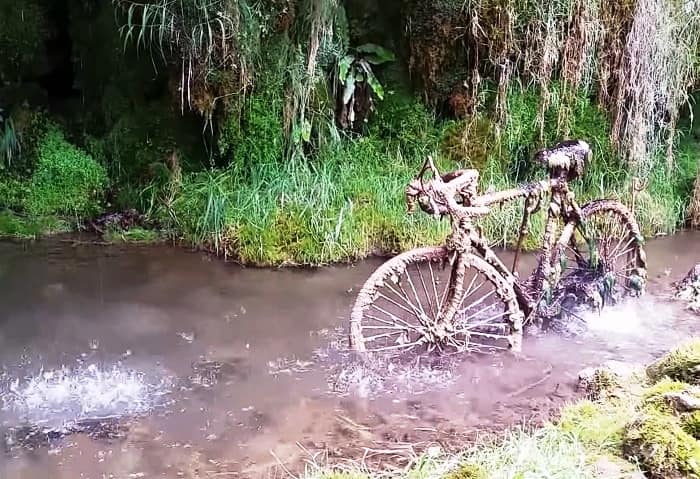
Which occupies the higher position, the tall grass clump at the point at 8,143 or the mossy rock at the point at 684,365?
the tall grass clump at the point at 8,143

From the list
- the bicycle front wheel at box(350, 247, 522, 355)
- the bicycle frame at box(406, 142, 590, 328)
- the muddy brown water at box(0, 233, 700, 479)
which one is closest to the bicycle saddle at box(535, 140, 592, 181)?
the bicycle frame at box(406, 142, 590, 328)

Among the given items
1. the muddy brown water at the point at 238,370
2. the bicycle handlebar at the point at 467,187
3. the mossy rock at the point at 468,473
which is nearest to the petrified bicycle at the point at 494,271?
the bicycle handlebar at the point at 467,187

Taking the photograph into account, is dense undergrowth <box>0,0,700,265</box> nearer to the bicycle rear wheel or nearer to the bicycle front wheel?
the bicycle rear wheel

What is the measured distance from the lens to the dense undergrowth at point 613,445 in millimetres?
2369

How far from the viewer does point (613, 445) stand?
2.61 meters

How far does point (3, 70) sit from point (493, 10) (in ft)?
16.4

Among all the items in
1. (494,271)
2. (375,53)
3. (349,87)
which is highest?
(375,53)

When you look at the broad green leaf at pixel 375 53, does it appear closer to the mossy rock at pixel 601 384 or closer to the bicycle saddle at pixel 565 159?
the bicycle saddle at pixel 565 159

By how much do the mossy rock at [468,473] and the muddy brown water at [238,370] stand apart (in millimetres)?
892

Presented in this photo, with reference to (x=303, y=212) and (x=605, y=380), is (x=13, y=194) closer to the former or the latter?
(x=303, y=212)

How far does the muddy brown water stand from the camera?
339 cm

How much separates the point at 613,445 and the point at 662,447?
256 mm

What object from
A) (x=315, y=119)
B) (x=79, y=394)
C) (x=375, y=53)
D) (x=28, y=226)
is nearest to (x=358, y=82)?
(x=375, y=53)

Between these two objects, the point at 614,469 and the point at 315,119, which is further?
the point at 315,119
